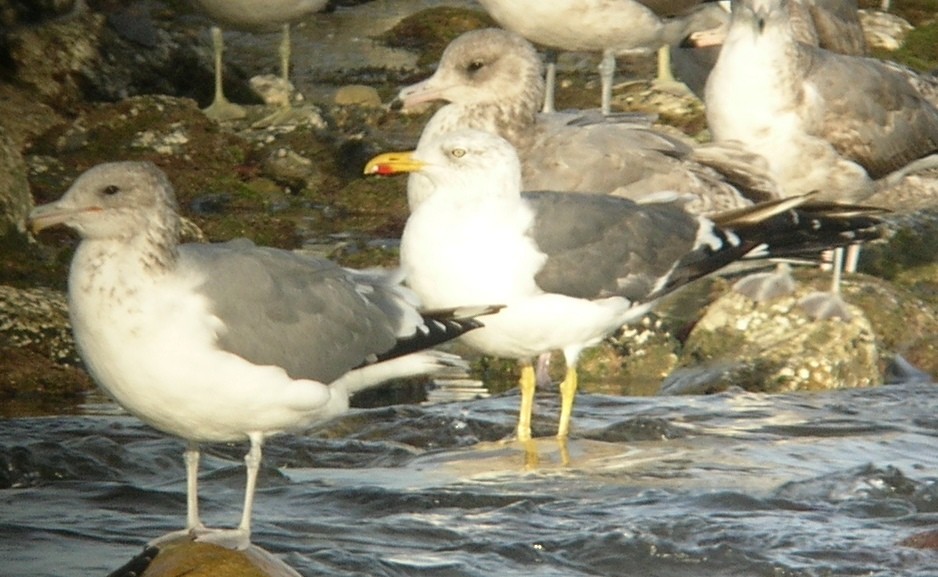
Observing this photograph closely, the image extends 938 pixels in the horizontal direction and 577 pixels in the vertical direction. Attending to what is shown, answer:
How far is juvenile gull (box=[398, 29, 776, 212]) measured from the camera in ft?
30.5

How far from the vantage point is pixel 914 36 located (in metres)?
17.9

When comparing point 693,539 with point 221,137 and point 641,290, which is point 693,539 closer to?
point 641,290

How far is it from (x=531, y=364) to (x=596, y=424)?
48 cm

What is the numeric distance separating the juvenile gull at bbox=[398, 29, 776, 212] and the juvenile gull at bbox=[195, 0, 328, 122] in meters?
4.83

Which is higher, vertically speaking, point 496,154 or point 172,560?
point 496,154

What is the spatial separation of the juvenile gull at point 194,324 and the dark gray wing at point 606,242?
1279 millimetres

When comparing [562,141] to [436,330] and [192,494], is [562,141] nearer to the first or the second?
[436,330]

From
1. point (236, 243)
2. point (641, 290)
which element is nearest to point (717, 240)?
point (641, 290)

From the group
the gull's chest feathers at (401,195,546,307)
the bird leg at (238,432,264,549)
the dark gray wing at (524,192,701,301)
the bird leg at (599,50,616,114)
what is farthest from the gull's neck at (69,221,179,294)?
the bird leg at (599,50,616,114)

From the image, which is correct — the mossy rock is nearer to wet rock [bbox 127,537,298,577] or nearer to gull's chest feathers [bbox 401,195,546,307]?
gull's chest feathers [bbox 401,195,546,307]

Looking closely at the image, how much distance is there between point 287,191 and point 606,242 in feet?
19.2

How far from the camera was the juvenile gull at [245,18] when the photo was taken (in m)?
14.7

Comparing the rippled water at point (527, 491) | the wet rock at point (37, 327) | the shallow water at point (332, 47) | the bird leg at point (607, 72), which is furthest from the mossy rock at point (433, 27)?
the rippled water at point (527, 491)

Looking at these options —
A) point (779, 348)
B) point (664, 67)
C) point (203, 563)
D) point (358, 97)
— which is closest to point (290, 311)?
point (203, 563)
